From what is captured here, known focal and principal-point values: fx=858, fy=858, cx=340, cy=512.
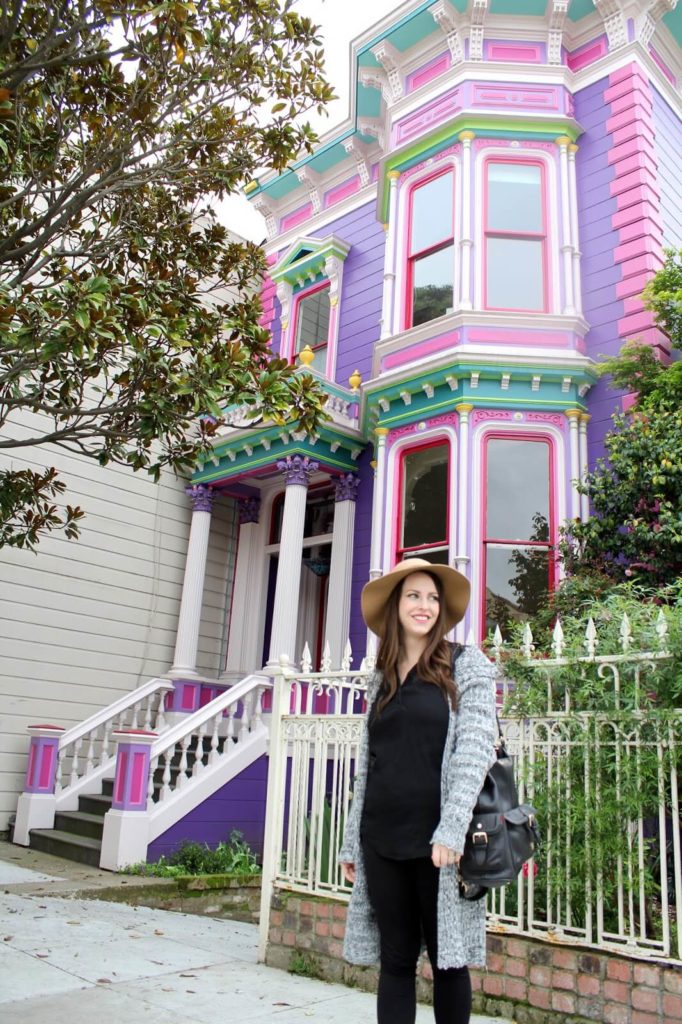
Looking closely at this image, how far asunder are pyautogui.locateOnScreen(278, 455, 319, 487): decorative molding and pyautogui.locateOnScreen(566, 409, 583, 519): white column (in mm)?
3444

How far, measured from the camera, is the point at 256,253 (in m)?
7.53

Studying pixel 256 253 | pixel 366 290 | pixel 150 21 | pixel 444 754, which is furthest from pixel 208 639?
pixel 444 754

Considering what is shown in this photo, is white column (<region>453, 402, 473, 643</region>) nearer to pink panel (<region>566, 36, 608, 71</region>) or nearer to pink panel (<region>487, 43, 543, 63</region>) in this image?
pink panel (<region>487, 43, 543, 63</region>)

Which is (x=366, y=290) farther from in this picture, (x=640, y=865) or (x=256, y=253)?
(x=640, y=865)

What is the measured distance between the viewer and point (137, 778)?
8.24m

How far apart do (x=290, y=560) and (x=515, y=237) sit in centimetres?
482

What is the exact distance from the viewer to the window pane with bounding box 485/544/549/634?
8992 mm

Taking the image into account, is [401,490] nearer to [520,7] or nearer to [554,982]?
[520,7]

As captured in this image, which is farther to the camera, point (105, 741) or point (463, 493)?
point (105, 741)

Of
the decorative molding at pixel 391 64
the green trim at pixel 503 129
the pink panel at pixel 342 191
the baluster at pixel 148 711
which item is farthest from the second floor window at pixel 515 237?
the baluster at pixel 148 711

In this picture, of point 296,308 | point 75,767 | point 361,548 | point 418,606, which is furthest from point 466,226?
point 418,606

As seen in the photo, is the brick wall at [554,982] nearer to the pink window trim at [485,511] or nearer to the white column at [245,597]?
the pink window trim at [485,511]

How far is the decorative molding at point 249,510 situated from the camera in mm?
13258

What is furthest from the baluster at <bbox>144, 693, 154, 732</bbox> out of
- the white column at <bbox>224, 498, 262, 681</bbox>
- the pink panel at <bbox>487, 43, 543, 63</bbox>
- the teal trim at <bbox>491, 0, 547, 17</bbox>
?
the teal trim at <bbox>491, 0, 547, 17</bbox>
